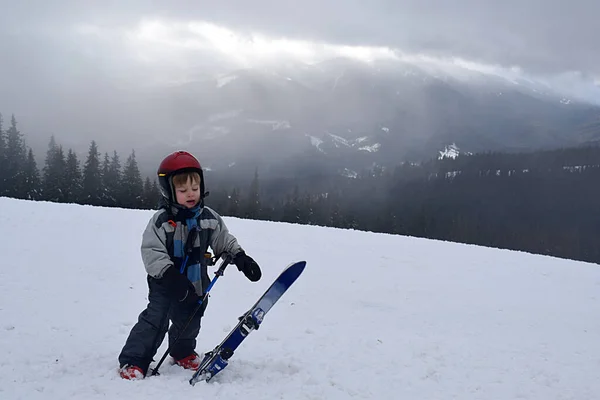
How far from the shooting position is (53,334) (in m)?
6.27

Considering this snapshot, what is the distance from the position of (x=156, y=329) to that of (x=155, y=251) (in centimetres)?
94

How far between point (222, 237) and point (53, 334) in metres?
3.14

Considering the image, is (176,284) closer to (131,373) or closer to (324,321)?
(131,373)

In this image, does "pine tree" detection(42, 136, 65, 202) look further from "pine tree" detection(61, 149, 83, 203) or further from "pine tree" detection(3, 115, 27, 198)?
"pine tree" detection(3, 115, 27, 198)

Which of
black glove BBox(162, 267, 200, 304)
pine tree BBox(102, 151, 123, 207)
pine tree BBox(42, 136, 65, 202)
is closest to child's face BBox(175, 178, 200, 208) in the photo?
black glove BBox(162, 267, 200, 304)

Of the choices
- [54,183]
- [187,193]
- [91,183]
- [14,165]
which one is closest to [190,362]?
[187,193]

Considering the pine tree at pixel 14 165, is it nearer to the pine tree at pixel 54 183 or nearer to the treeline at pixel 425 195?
the treeline at pixel 425 195

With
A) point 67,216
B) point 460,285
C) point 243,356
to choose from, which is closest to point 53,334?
point 243,356

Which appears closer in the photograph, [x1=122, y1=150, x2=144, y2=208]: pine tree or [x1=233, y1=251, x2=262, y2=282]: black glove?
[x1=233, y1=251, x2=262, y2=282]: black glove

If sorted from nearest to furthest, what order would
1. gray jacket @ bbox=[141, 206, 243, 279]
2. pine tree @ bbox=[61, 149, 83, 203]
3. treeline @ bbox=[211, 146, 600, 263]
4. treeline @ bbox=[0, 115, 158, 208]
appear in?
gray jacket @ bbox=[141, 206, 243, 279] < treeline @ bbox=[0, 115, 158, 208] < pine tree @ bbox=[61, 149, 83, 203] < treeline @ bbox=[211, 146, 600, 263]

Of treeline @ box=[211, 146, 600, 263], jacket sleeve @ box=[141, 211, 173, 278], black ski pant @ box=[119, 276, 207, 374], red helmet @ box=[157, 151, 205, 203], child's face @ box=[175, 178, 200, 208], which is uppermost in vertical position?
red helmet @ box=[157, 151, 205, 203]

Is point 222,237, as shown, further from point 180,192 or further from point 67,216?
point 67,216

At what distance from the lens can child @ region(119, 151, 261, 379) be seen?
4652mm

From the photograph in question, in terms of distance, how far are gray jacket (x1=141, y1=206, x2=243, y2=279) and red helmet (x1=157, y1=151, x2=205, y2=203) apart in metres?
0.26
